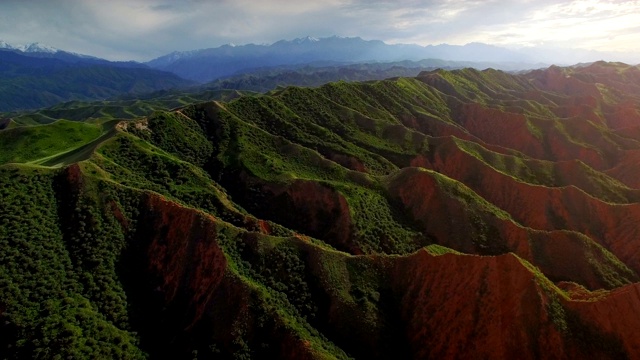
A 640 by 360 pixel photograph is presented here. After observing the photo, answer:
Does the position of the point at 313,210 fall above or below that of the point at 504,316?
above

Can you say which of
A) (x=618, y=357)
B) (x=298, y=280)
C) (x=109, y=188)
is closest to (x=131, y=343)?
(x=298, y=280)

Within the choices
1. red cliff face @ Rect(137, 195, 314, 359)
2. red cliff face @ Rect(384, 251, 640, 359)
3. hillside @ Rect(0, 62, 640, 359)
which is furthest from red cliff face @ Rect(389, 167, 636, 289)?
red cliff face @ Rect(137, 195, 314, 359)

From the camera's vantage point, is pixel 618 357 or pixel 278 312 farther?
pixel 278 312

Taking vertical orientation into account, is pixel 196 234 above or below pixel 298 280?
above

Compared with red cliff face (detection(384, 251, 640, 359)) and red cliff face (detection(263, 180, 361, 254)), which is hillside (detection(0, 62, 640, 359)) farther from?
red cliff face (detection(263, 180, 361, 254))

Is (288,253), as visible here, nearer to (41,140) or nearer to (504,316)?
(504,316)

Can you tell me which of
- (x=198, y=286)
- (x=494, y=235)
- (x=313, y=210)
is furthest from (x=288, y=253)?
(x=494, y=235)

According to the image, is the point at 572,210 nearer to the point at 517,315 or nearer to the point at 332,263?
the point at 517,315

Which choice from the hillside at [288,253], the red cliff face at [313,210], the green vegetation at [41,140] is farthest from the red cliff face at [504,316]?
the green vegetation at [41,140]
